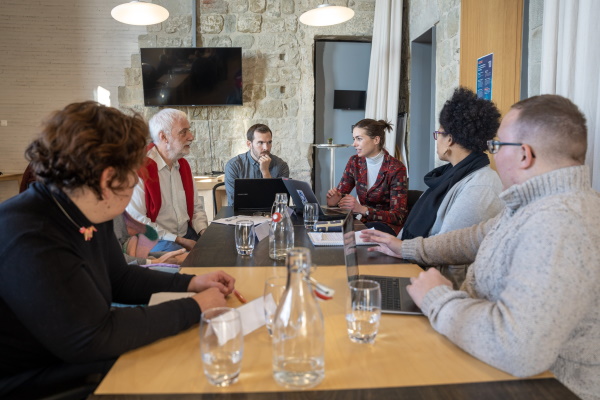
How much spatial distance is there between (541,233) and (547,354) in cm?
24

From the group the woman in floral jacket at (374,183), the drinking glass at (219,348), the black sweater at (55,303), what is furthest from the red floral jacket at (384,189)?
the drinking glass at (219,348)

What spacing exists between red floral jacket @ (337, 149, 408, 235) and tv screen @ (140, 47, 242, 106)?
8.54ft

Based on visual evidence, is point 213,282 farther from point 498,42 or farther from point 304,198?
point 498,42

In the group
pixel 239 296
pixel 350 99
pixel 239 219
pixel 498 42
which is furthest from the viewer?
pixel 350 99

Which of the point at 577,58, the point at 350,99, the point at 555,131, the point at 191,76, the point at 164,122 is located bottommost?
the point at 555,131

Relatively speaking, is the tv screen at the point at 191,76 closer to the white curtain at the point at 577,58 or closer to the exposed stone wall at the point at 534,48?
the exposed stone wall at the point at 534,48

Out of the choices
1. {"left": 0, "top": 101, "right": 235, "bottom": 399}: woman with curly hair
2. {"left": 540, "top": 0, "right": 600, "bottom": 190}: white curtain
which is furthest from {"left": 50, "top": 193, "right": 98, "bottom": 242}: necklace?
{"left": 540, "top": 0, "right": 600, "bottom": 190}: white curtain

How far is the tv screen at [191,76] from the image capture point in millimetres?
5797

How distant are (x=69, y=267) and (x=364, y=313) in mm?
680

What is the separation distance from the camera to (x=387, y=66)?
5.60m

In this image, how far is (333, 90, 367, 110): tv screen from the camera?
20.3ft

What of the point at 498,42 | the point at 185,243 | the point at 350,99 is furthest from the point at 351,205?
the point at 350,99

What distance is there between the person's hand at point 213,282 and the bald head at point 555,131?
90 centimetres

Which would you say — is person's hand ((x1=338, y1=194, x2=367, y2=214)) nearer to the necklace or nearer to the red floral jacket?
the red floral jacket
